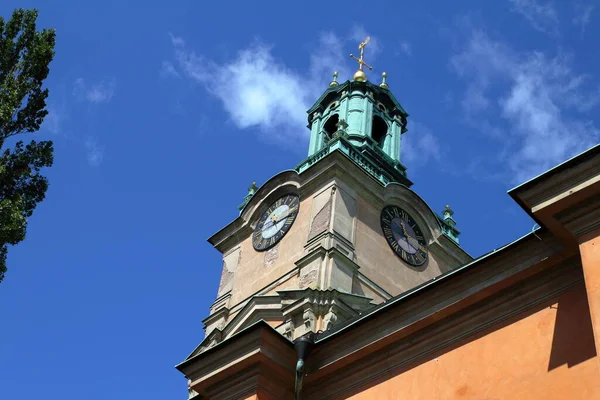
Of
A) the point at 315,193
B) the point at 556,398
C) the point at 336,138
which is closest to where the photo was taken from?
the point at 556,398

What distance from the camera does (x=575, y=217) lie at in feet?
28.5

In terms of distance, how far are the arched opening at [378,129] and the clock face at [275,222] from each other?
6.80 m

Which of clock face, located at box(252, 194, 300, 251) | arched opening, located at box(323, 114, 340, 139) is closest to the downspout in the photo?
clock face, located at box(252, 194, 300, 251)

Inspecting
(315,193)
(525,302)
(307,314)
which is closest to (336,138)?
(315,193)

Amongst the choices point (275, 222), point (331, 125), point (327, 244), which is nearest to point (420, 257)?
point (327, 244)

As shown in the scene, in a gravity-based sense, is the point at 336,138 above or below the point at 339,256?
above

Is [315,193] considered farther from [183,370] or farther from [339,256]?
[183,370]

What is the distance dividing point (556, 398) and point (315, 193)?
62.2 feet

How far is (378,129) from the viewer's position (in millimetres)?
33781

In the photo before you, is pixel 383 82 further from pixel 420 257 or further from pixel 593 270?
pixel 593 270

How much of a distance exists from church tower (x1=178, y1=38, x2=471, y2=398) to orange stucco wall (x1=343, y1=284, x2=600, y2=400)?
13109mm

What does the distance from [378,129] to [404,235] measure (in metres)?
7.17

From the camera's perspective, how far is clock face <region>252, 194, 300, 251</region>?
27.2 metres

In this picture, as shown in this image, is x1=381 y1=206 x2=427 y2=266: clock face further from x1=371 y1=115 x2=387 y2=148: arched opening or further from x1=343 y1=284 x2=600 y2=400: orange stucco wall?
x1=343 y1=284 x2=600 y2=400: orange stucco wall
